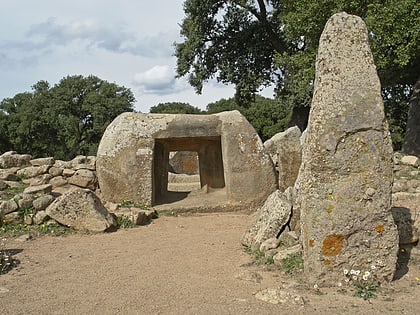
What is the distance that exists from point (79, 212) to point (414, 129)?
10.9m

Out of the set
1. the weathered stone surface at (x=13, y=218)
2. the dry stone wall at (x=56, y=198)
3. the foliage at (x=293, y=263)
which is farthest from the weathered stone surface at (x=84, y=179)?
the foliage at (x=293, y=263)

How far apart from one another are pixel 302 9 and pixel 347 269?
10.2 m

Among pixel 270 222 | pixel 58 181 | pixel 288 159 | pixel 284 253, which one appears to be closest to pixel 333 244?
pixel 284 253

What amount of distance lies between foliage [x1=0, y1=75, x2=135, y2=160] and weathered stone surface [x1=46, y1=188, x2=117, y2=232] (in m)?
19.0

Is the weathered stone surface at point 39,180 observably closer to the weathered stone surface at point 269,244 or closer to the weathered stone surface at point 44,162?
the weathered stone surface at point 44,162

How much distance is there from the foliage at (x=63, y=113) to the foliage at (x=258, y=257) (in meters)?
21.1

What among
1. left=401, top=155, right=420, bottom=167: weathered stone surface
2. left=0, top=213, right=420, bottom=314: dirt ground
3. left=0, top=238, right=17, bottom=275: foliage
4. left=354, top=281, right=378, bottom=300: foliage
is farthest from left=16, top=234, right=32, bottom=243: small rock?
left=401, top=155, right=420, bottom=167: weathered stone surface

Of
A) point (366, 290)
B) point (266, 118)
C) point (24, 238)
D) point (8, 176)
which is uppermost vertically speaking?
point (266, 118)

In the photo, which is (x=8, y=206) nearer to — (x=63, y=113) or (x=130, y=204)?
(x=130, y=204)

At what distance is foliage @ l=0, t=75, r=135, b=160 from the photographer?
2556 cm

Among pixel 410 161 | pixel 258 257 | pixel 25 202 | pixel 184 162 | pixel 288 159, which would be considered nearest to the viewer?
pixel 258 257

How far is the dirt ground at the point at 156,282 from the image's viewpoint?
159 inches

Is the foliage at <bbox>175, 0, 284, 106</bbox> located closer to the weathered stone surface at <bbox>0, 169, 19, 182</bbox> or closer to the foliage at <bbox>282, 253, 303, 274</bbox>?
the weathered stone surface at <bbox>0, 169, 19, 182</bbox>

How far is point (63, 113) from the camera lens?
26.1 metres
